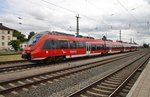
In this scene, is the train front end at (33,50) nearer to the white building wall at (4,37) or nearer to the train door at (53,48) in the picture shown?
the train door at (53,48)

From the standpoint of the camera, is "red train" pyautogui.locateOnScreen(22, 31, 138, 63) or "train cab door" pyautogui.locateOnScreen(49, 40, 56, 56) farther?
"train cab door" pyautogui.locateOnScreen(49, 40, 56, 56)

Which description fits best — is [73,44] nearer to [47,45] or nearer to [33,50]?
[47,45]

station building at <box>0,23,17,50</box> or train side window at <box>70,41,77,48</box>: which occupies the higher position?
station building at <box>0,23,17,50</box>

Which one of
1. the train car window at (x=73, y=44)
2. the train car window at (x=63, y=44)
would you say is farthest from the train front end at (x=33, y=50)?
the train car window at (x=73, y=44)

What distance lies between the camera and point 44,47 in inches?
756

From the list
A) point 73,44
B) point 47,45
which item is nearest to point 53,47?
point 47,45

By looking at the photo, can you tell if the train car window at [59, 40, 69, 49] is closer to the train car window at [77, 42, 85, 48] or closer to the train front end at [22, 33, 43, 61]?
the train front end at [22, 33, 43, 61]

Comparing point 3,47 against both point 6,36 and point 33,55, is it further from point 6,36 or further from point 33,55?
point 33,55

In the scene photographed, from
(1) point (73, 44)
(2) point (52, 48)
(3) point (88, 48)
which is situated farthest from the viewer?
(3) point (88, 48)

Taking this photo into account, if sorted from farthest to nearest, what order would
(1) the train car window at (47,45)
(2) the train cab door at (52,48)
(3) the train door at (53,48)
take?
(3) the train door at (53,48)
(2) the train cab door at (52,48)
(1) the train car window at (47,45)

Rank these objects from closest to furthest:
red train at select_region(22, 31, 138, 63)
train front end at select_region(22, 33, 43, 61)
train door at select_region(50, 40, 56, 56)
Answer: train front end at select_region(22, 33, 43, 61) < red train at select_region(22, 31, 138, 63) < train door at select_region(50, 40, 56, 56)

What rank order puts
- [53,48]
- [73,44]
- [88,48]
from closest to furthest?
[53,48]
[73,44]
[88,48]

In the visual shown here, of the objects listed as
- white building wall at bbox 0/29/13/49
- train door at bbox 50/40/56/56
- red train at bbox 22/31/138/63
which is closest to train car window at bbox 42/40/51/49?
red train at bbox 22/31/138/63

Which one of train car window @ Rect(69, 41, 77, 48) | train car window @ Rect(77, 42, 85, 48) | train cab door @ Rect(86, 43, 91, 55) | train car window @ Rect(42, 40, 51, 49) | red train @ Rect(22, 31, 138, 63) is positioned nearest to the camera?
red train @ Rect(22, 31, 138, 63)
